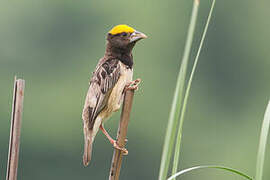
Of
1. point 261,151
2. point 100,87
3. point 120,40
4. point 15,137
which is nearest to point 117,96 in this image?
point 100,87

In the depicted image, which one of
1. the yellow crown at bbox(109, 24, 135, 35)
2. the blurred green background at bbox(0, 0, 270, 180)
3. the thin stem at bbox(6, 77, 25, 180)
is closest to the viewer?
the thin stem at bbox(6, 77, 25, 180)

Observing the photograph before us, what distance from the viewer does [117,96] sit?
338 centimetres

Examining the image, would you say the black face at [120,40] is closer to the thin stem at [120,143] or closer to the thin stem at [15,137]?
the thin stem at [120,143]

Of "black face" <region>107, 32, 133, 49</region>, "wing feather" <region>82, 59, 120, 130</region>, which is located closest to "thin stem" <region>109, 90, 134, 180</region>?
"wing feather" <region>82, 59, 120, 130</region>

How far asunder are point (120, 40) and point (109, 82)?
237 millimetres

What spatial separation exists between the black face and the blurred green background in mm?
15889

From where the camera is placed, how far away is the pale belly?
3359 mm

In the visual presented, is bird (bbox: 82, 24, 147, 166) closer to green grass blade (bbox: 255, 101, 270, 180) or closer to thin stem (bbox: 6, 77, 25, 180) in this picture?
thin stem (bbox: 6, 77, 25, 180)

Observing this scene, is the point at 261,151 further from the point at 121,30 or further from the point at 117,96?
the point at 121,30

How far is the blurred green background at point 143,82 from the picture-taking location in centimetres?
2258

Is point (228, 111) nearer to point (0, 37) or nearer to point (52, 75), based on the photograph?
point (52, 75)

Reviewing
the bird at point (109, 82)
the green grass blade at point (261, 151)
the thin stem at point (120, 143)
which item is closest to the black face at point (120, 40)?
the bird at point (109, 82)

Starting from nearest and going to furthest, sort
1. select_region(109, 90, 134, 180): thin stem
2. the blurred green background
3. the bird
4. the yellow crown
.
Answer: select_region(109, 90, 134, 180): thin stem → the bird → the yellow crown → the blurred green background

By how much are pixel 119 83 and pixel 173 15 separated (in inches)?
1071
